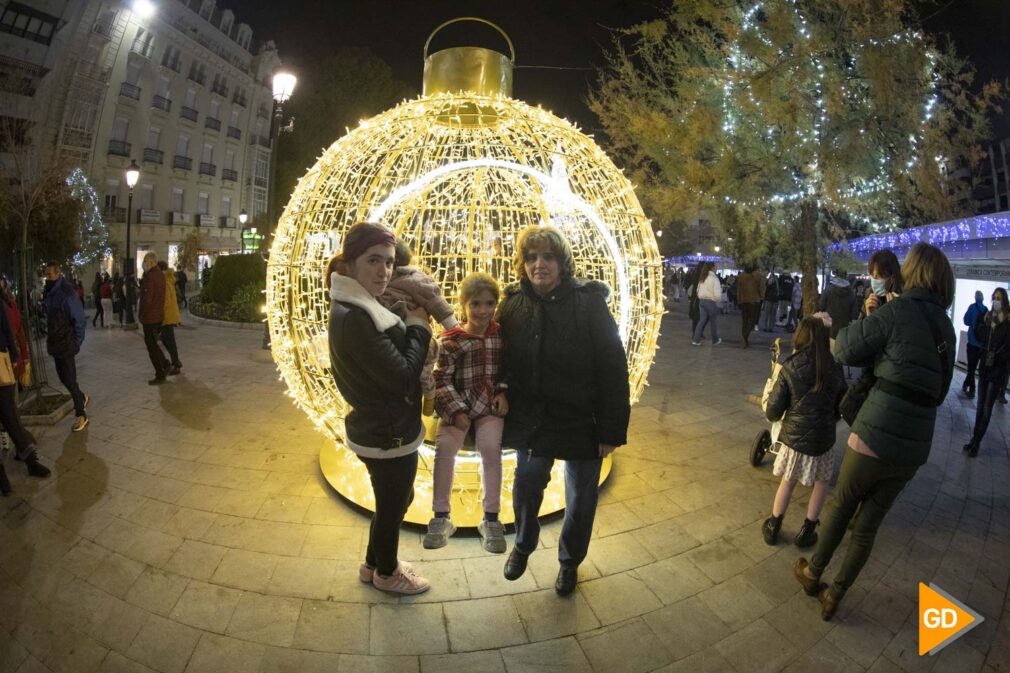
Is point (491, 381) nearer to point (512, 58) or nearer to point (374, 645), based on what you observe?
point (374, 645)

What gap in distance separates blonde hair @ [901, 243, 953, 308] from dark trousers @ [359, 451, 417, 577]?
2727 millimetres

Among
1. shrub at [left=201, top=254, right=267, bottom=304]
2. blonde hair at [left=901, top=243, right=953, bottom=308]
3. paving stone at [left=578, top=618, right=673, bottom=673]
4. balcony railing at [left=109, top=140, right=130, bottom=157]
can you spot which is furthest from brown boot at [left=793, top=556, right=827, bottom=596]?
balcony railing at [left=109, top=140, right=130, bottom=157]

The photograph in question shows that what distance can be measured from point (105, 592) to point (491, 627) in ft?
7.01

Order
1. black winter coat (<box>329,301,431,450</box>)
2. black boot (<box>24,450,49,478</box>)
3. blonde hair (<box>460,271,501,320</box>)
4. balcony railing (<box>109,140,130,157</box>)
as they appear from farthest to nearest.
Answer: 1. balcony railing (<box>109,140,130,157</box>)
2. black boot (<box>24,450,49,478</box>)
3. blonde hair (<box>460,271,501,320</box>)
4. black winter coat (<box>329,301,431,450</box>)

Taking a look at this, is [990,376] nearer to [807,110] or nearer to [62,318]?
[807,110]

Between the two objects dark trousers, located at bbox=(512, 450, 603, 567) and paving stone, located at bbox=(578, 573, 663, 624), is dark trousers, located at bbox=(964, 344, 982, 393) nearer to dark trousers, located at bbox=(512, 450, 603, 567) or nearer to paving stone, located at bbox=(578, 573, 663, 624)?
paving stone, located at bbox=(578, 573, 663, 624)

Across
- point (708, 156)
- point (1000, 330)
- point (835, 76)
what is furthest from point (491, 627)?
point (708, 156)

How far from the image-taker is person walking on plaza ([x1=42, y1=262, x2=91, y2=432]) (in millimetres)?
5121

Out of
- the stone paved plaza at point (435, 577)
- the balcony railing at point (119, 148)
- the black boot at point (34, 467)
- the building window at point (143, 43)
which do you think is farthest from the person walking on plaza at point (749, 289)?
the building window at point (143, 43)

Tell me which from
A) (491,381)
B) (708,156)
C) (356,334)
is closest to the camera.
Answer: (356,334)

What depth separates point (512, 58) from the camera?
4422 mm

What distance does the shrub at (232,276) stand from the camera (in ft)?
47.2

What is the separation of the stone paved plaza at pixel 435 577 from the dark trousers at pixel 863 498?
319mm

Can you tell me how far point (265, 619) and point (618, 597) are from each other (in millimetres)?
1887
